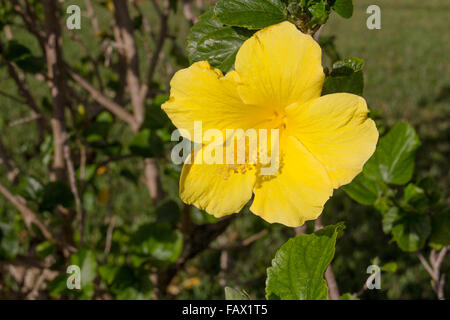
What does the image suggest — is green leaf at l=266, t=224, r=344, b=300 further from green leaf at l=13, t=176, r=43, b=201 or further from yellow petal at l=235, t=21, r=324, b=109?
green leaf at l=13, t=176, r=43, b=201

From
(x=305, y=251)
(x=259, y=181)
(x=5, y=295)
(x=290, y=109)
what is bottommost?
(x=5, y=295)

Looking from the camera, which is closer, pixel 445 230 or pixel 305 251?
pixel 305 251

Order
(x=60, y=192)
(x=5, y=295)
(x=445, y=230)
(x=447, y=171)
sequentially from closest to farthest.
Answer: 1. (x=445, y=230)
2. (x=60, y=192)
3. (x=5, y=295)
4. (x=447, y=171)

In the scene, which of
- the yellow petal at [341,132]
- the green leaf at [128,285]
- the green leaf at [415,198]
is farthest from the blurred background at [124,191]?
the yellow petal at [341,132]

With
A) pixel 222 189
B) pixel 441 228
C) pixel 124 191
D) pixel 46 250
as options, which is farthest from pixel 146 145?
pixel 124 191

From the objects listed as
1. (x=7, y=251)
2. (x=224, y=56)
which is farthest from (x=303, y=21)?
(x=7, y=251)

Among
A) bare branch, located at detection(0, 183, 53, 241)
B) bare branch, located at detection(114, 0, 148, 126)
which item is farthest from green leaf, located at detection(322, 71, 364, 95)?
bare branch, located at detection(0, 183, 53, 241)
